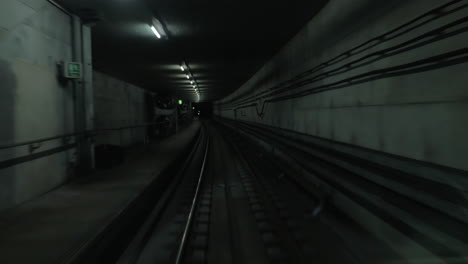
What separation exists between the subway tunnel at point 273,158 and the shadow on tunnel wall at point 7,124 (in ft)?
0.09

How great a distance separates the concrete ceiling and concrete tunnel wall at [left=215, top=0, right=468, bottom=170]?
1201mm

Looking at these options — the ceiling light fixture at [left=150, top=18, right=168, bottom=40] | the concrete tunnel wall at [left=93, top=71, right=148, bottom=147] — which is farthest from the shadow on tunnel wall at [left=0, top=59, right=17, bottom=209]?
the concrete tunnel wall at [left=93, top=71, right=148, bottom=147]

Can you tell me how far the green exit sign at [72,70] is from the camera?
6379 millimetres

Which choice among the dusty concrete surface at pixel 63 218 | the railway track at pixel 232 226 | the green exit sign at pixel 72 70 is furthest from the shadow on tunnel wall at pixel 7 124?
the railway track at pixel 232 226

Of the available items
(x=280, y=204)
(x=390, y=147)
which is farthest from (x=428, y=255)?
(x=280, y=204)

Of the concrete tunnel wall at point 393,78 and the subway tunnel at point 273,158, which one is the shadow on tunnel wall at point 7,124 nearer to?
the subway tunnel at point 273,158

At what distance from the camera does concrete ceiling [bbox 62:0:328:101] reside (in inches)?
262

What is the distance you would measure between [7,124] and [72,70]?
2206 mm

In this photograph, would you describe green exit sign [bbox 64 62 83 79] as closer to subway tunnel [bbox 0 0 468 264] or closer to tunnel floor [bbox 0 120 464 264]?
subway tunnel [bbox 0 0 468 264]

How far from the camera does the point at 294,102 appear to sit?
940 cm

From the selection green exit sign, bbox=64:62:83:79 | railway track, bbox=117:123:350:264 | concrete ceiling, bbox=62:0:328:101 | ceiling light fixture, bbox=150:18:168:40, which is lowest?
railway track, bbox=117:123:350:264

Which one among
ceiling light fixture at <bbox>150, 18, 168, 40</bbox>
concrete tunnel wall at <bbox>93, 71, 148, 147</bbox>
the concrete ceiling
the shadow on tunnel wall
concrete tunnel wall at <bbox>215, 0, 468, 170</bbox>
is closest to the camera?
concrete tunnel wall at <bbox>215, 0, 468, 170</bbox>

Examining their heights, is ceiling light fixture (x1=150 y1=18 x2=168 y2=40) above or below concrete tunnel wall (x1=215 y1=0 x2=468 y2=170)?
above

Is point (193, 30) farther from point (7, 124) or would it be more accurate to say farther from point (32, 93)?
point (7, 124)
